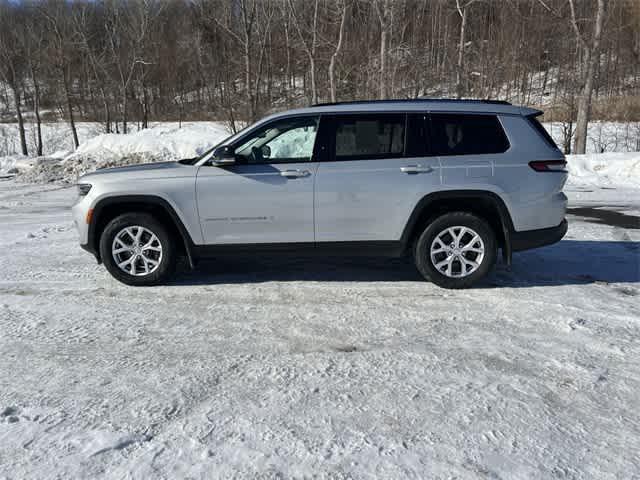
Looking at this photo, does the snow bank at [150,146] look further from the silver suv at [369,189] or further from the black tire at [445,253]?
the black tire at [445,253]

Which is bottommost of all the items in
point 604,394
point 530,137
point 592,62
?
point 604,394

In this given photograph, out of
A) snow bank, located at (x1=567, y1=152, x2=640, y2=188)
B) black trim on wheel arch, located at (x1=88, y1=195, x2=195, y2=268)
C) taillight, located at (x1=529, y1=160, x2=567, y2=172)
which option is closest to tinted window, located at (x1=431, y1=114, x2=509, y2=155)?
taillight, located at (x1=529, y1=160, x2=567, y2=172)

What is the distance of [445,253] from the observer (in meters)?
5.24

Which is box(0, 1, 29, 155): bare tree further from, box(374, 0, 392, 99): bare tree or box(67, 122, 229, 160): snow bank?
box(374, 0, 392, 99): bare tree

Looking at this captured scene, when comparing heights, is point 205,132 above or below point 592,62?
below

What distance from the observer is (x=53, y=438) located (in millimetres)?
2801

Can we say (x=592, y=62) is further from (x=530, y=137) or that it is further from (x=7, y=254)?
(x=7, y=254)

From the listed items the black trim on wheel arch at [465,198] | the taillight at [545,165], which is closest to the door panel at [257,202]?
the black trim on wheel arch at [465,198]

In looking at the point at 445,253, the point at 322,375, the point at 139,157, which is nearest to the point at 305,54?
the point at 139,157

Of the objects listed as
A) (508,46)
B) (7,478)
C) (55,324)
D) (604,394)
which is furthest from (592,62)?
(508,46)

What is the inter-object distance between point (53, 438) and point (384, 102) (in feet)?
13.6

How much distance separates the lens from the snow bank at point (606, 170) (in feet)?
44.3

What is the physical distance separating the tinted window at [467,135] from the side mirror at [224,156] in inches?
79.4

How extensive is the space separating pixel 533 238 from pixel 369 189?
1.73m
